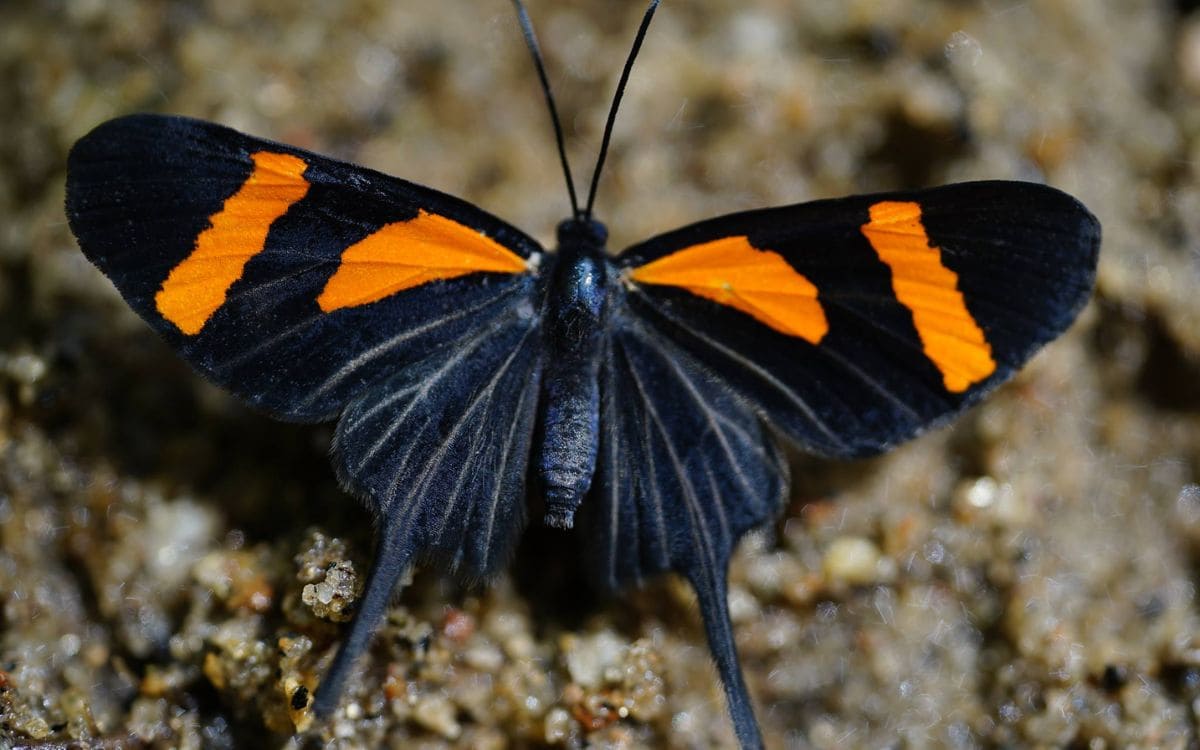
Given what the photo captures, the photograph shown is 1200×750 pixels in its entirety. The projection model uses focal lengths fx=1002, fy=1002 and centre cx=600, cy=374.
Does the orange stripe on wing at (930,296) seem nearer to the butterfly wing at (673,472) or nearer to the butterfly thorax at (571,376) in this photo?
the butterfly wing at (673,472)

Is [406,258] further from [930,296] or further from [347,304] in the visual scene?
[930,296]

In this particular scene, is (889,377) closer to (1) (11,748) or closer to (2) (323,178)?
(2) (323,178)

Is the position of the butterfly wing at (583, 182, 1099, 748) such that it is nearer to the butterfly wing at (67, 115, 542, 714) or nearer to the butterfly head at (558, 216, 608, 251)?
the butterfly head at (558, 216, 608, 251)

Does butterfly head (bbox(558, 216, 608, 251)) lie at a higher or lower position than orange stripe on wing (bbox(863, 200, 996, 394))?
higher

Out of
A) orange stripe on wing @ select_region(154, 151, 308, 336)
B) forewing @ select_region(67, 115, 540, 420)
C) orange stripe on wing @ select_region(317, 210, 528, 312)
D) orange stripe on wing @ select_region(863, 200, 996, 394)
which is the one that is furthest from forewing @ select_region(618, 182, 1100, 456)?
orange stripe on wing @ select_region(154, 151, 308, 336)

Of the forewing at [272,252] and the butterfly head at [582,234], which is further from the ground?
the butterfly head at [582,234]

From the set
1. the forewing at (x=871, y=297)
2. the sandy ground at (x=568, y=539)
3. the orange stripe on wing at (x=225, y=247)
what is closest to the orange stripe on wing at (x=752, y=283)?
the forewing at (x=871, y=297)

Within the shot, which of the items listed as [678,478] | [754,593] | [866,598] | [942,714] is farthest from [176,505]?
[942,714]
